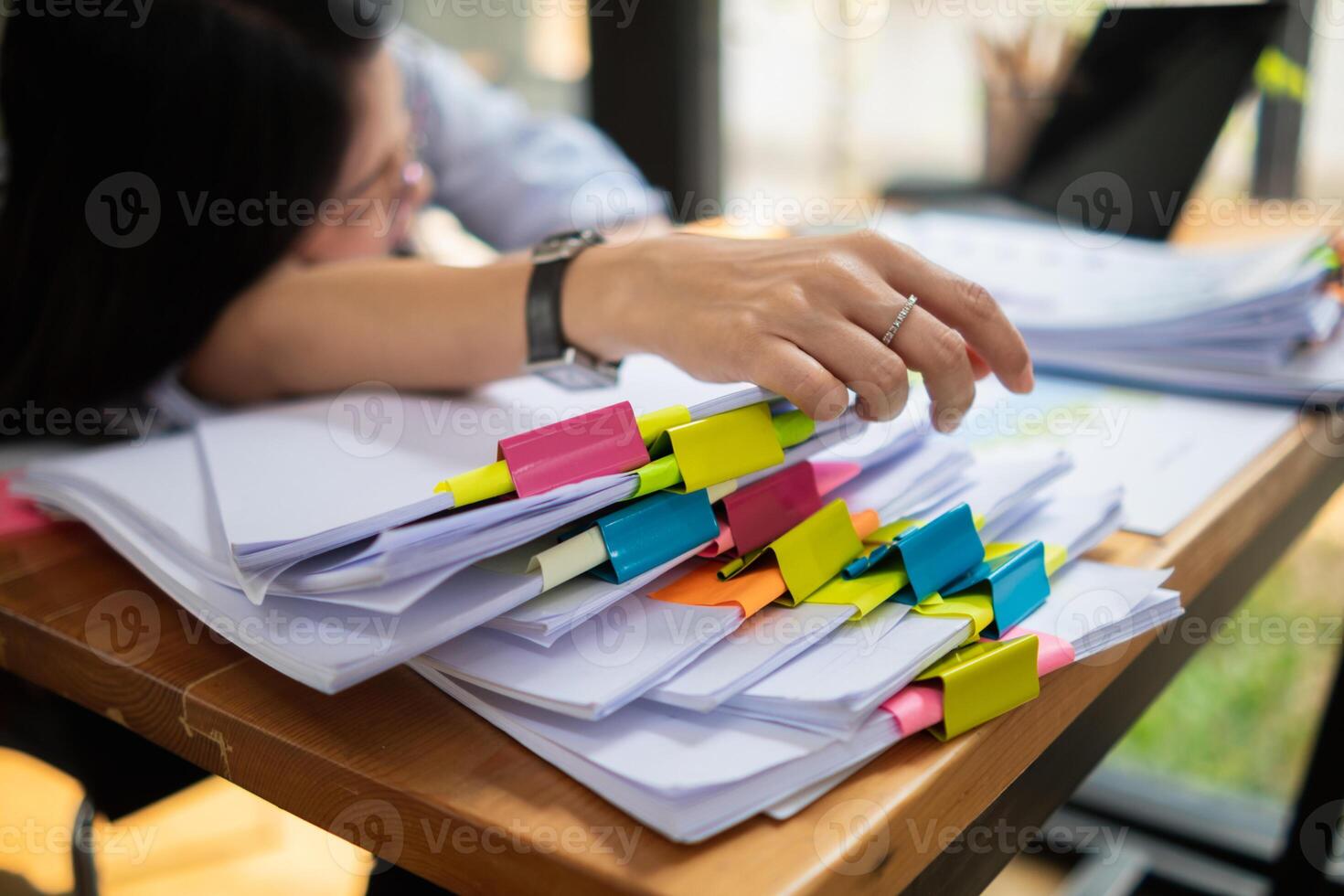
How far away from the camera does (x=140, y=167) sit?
768mm

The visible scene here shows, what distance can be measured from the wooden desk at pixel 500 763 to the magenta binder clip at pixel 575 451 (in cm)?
10

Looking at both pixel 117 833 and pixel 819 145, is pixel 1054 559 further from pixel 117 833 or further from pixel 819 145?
pixel 819 145

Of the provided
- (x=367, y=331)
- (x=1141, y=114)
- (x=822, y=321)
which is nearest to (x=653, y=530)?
(x=822, y=321)

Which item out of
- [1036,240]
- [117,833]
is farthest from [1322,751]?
[117,833]

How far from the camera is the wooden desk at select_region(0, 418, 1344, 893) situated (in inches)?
13.0

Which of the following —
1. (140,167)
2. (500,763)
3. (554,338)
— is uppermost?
(140,167)

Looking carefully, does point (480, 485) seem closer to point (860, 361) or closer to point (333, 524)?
point (333, 524)

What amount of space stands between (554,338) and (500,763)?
0.32m

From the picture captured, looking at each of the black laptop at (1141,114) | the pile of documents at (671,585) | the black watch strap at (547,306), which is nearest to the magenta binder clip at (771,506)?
the pile of documents at (671,585)

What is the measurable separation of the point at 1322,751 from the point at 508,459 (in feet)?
3.42

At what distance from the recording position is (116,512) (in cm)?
53

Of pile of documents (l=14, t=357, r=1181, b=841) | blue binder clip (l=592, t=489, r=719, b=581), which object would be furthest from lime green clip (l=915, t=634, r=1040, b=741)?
blue binder clip (l=592, t=489, r=719, b=581)

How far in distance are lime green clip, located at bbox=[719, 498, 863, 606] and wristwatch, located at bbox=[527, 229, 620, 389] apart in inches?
8.0

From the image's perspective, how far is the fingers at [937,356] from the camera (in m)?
0.49
